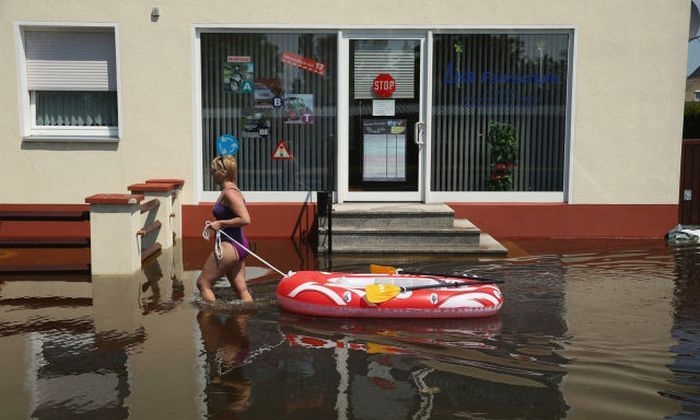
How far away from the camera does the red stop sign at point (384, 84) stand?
34.6ft

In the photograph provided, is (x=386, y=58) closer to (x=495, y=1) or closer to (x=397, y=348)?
(x=495, y=1)

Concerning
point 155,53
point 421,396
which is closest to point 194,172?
point 155,53

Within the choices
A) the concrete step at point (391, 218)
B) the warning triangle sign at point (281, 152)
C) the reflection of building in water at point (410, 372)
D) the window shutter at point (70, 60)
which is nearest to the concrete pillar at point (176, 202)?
the warning triangle sign at point (281, 152)

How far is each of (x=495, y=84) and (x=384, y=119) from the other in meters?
1.77

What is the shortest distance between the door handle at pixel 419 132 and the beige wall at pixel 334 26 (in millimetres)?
1481

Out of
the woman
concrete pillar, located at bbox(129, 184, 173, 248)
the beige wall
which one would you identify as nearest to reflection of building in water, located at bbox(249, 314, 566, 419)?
the woman

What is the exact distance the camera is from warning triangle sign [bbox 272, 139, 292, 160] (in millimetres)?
10805

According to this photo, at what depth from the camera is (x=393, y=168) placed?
10766 mm

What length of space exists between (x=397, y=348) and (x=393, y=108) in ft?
19.2

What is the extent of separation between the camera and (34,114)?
A: 10.6 m

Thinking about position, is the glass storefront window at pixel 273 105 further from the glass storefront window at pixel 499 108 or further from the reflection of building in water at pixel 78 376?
the reflection of building in water at pixel 78 376

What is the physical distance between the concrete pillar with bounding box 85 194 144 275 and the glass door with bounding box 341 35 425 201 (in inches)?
149

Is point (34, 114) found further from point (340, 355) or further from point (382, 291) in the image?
point (340, 355)

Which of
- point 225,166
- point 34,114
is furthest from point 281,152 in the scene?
point 225,166
